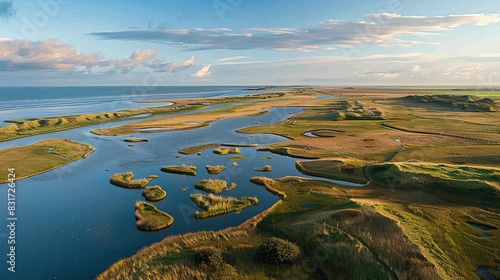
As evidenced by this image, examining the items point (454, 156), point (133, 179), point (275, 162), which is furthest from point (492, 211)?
point (133, 179)

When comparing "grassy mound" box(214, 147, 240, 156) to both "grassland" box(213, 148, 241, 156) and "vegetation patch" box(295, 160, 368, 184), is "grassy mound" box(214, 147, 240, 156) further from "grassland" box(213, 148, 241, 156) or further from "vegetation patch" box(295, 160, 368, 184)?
"vegetation patch" box(295, 160, 368, 184)

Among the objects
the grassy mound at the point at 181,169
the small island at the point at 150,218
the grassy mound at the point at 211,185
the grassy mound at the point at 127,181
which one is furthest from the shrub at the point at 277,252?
the grassy mound at the point at 181,169

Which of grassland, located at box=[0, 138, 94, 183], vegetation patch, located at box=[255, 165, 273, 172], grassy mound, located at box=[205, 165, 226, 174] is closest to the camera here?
grassy mound, located at box=[205, 165, 226, 174]

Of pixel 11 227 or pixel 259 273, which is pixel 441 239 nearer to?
pixel 259 273

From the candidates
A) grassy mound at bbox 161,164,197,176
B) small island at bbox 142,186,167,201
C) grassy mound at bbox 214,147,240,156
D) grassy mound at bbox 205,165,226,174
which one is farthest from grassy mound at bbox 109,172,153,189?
grassy mound at bbox 214,147,240,156

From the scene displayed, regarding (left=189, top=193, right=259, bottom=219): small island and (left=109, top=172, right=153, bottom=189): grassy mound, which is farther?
(left=109, top=172, right=153, bottom=189): grassy mound

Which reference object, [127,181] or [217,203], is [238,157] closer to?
[127,181]

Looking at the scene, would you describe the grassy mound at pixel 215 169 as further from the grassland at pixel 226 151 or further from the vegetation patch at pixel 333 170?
the vegetation patch at pixel 333 170

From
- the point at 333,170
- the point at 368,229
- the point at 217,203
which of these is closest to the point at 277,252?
the point at 368,229
